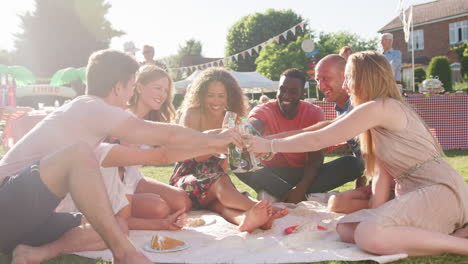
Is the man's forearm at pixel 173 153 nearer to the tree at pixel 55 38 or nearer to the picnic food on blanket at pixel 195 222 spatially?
the picnic food on blanket at pixel 195 222

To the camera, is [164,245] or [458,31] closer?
[164,245]

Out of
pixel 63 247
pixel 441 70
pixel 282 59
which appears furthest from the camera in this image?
pixel 282 59

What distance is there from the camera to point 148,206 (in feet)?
11.4

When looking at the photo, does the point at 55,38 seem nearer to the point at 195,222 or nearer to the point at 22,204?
the point at 195,222

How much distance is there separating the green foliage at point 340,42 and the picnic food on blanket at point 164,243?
4652cm

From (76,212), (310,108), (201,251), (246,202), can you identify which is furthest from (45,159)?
(310,108)

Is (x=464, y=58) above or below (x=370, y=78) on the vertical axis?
above

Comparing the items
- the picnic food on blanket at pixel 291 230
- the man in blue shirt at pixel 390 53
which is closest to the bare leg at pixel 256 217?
the picnic food on blanket at pixel 291 230

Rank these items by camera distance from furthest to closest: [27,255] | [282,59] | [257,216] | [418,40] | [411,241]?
1. [282,59]
2. [418,40]
3. [257,216]
4. [411,241]
5. [27,255]

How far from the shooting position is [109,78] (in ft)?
8.96

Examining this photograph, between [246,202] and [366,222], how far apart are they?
118 cm

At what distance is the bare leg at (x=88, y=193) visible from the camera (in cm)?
220

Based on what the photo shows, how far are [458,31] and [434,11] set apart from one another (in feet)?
13.9

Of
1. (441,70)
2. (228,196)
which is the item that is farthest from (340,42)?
(228,196)
